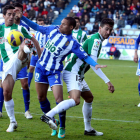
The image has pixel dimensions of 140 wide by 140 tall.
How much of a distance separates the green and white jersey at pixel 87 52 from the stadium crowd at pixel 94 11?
1991cm

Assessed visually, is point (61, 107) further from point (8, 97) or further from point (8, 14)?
point (8, 14)

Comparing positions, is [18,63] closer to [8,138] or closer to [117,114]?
[8,138]

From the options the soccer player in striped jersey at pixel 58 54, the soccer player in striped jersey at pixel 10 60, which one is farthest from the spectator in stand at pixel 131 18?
the soccer player in striped jersey at pixel 58 54

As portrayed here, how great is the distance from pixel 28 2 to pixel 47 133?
28865 millimetres

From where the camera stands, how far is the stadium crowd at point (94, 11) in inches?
1034

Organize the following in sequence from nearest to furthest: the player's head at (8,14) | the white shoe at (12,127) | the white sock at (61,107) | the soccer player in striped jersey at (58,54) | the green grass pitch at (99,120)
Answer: the white sock at (61,107)
the soccer player in striped jersey at (58,54)
the green grass pitch at (99,120)
the white shoe at (12,127)
the player's head at (8,14)

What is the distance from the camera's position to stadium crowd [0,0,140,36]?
26.3m

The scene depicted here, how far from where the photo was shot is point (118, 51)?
22844 millimetres

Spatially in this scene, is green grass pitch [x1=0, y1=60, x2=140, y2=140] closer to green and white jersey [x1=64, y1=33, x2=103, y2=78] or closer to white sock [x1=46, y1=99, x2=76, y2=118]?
white sock [x1=46, y1=99, x2=76, y2=118]

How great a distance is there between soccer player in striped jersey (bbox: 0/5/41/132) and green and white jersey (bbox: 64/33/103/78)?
732 millimetres

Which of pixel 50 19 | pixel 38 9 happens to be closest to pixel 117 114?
pixel 50 19

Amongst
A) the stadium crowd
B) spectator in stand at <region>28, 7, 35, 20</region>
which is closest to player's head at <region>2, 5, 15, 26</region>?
the stadium crowd

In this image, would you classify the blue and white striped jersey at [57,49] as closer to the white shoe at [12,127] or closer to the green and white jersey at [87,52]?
the green and white jersey at [87,52]

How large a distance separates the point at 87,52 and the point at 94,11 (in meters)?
23.7
